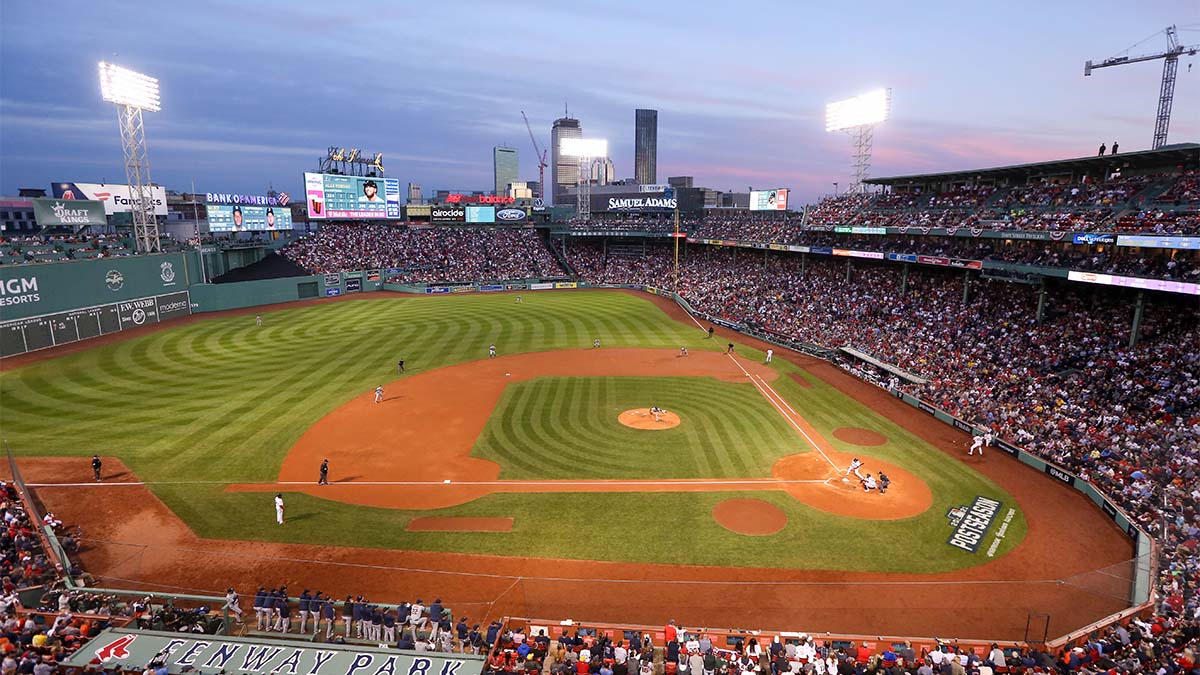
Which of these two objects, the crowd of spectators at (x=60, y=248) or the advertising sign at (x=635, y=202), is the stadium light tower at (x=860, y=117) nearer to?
the advertising sign at (x=635, y=202)

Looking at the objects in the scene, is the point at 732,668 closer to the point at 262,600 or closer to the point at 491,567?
the point at 491,567

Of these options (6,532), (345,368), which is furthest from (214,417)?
(6,532)

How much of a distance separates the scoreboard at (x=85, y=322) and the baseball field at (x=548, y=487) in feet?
12.8

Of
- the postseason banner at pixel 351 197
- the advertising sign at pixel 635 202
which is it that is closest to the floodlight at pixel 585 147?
the advertising sign at pixel 635 202

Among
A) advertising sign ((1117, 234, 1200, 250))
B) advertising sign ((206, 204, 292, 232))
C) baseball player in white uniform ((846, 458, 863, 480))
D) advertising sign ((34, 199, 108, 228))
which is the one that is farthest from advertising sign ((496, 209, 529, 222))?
baseball player in white uniform ((846, 458, 863, 480))

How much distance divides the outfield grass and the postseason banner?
31.3m

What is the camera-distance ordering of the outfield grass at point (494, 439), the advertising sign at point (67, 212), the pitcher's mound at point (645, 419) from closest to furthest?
1. the outfield grass at point (494, 439)
2. the pitcher's mound at point (645, 419)
3. the advertising sign at point (67, 212)

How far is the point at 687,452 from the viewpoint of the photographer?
25.8 metres

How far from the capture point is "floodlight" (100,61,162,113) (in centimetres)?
4503

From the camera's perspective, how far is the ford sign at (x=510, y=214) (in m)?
92.3

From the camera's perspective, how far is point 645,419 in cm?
2970

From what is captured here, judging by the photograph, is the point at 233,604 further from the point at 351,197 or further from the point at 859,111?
the point at 351,197

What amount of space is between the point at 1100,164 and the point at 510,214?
72685 millimetres

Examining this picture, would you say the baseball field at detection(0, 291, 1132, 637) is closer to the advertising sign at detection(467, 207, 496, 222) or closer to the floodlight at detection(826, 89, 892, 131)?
the floodlight at detection(826, 89, 892, 131)
